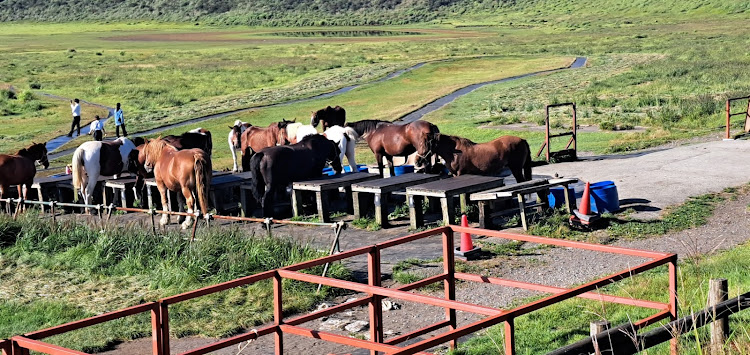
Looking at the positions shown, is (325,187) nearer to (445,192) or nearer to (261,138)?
(445,192)

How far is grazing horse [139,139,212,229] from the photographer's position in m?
18.7

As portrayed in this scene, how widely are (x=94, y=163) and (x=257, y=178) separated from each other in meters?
4.02

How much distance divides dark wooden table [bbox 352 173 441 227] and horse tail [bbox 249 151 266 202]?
197cm

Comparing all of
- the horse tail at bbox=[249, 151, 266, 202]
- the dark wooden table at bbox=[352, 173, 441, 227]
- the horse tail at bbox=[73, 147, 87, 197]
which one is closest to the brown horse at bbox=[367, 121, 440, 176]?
the dark wooden table at bbox=[352, 173, 441, 227]

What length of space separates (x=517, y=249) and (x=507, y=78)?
139ft

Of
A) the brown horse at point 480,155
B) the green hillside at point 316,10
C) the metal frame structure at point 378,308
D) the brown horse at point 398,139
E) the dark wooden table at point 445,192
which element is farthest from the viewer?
the green hillside at point 316,10

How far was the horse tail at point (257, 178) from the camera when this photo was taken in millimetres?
20125

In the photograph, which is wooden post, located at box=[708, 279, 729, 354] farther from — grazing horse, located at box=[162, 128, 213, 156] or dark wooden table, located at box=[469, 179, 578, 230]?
grazing horse, located at box=[162, 128, 213, 156]

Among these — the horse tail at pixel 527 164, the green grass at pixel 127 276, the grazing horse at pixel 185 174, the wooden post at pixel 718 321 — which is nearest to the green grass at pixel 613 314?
the wooden post at pixel 718 321

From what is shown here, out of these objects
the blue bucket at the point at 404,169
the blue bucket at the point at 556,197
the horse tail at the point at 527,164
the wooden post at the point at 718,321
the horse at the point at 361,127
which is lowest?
the blue bucket at the point at 556,197

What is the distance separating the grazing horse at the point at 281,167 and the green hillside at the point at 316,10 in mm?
125742

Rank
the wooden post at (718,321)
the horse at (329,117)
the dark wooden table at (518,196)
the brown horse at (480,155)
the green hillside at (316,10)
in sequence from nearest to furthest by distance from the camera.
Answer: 1. the wooden post at (718,321)
2. the dark wooden table at (518,196)
3. the brown horse at (480,155)
4. the horse at (329,117)
5. the green hillside at (316,10)

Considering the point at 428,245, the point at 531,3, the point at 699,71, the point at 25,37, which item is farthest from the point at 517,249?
the point at 531,3

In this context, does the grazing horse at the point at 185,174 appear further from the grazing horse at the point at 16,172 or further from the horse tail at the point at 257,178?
the grazing horse at the point at 16,172
